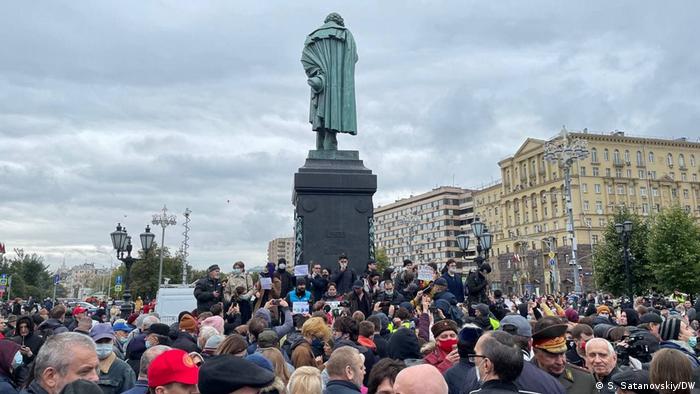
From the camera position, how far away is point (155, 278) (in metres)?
60.0

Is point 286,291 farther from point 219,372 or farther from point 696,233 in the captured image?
point 696,233

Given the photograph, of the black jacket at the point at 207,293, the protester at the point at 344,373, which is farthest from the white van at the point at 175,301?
the protester at the point at 344,373

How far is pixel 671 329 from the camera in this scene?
233 inches

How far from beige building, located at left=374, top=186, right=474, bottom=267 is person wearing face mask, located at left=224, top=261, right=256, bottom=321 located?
106450 mm

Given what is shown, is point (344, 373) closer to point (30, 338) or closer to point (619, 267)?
point (30, 338)

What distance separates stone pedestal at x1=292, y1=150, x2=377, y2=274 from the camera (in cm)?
1750

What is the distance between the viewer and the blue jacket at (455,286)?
13242 millimetres

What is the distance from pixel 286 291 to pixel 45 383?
9.82m

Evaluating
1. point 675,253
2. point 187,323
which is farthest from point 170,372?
point 675,253

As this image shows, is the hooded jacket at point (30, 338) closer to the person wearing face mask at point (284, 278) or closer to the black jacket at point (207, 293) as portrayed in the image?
the black jacket at point (207, 293)

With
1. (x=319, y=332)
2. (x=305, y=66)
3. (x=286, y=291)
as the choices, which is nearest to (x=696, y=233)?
(x=305, y=66)

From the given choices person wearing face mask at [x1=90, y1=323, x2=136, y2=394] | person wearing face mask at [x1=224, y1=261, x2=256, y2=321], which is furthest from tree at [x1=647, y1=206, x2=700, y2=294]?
person wearing face mask at [x1=90, y1=323, x2=136, y2=394]

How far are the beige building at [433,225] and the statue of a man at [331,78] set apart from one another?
99268mm

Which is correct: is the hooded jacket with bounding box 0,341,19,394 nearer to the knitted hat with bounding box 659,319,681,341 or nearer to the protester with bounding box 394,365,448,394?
the protester with bounding box 394,365,448,394
